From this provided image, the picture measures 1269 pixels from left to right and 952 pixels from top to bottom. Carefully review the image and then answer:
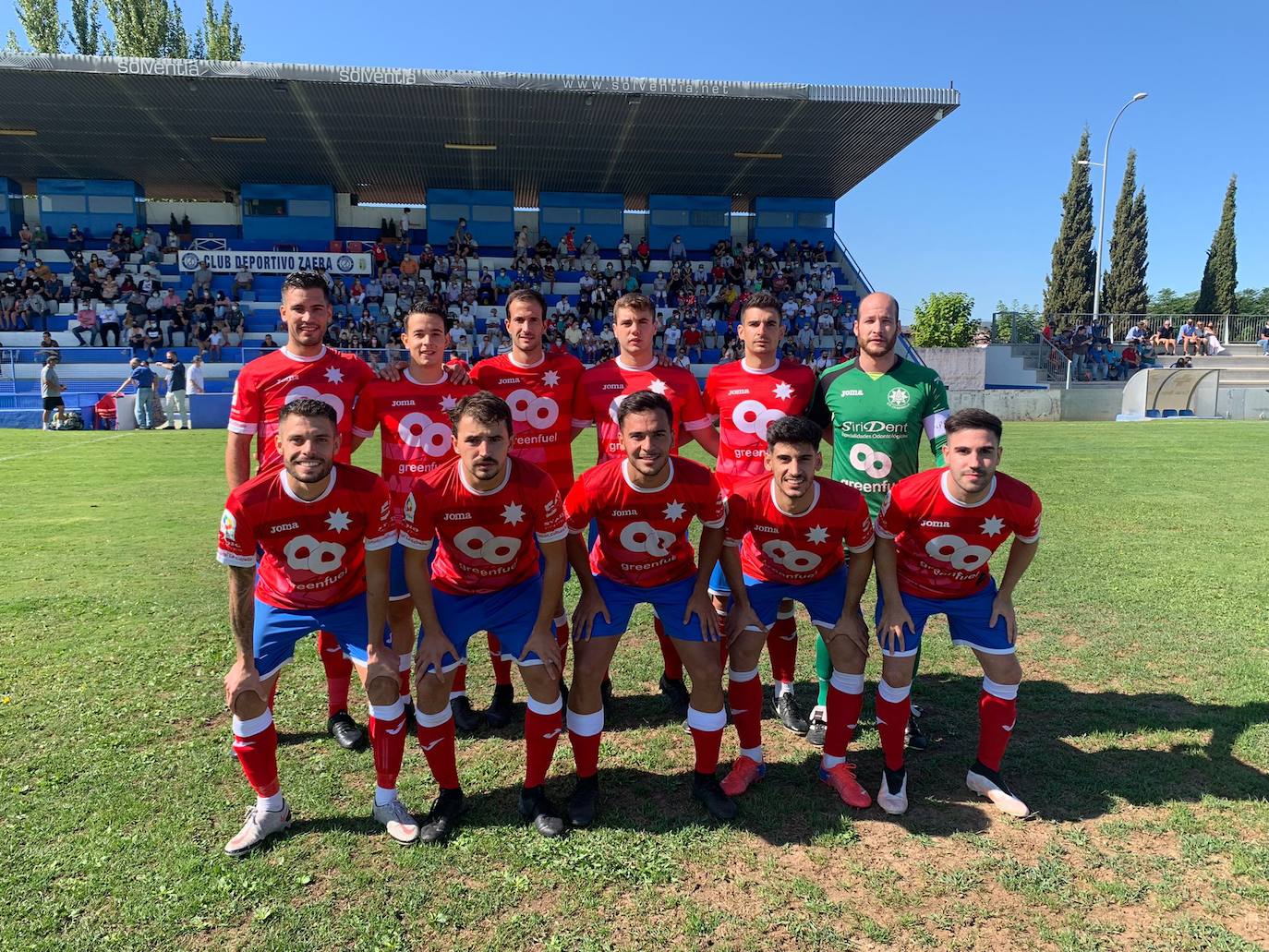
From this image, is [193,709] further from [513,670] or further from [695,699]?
[695,699]

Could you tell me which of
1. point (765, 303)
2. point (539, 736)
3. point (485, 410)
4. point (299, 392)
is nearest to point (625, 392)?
point (765, 303)

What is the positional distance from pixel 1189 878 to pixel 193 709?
5292 millimetres

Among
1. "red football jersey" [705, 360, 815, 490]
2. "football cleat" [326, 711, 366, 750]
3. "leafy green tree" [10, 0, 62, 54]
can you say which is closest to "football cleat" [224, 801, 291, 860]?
"football cleat" [326, 711, 366, 750]

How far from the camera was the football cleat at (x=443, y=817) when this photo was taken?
3.44 m

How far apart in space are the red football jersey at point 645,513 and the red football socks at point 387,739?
4.02 feet

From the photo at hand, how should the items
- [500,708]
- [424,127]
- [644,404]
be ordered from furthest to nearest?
[424,127]
[500,708]
[644,404]

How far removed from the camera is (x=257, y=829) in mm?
3402

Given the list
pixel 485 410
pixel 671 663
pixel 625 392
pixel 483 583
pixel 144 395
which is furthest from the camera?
pixel 144 395

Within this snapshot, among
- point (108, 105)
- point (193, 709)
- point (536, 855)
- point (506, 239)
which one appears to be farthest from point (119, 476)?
point (506, 239)

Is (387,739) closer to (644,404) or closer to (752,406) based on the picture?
(644,404)

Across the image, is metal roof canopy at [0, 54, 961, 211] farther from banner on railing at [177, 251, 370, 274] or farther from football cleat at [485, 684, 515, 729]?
football cleat at [485, 684, 515, 729]

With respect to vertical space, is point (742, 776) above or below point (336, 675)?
below

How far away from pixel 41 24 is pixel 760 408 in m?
46.5

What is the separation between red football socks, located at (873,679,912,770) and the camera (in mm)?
3789
